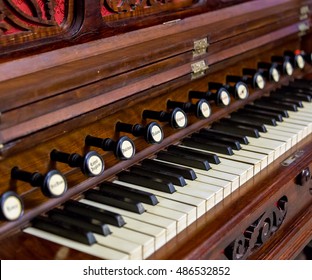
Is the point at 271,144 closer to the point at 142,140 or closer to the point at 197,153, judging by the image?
the point at 197,153

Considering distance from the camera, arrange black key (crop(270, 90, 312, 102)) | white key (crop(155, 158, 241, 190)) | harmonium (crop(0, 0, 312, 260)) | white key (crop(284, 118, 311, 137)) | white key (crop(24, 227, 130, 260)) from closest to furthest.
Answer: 1. white key (crop(24, 227, 130, 260))
2. harmonium (crop(0, 0, 312, 260))
3. white key (crop(155, 158, 241, 190))
4. white key (crop(284, 118, 311, 137))
5. black key (crop(270, 90, 312, 102))

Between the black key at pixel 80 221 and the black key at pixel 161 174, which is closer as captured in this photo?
the black key at pixel 80 221

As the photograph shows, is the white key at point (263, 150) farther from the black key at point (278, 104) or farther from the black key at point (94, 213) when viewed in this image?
the black key at point (94, 213)

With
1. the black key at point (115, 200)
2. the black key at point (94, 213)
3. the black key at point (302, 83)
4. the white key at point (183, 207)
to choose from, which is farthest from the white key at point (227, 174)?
the black key at point (302, 83)

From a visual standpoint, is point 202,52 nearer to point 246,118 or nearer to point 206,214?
point 246,118

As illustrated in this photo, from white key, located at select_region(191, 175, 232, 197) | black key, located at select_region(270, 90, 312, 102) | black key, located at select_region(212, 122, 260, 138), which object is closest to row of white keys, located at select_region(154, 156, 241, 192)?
white key, located at select_region(191, 175, 232, 197)

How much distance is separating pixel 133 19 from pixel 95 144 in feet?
1.64

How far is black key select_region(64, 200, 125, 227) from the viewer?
1.66m

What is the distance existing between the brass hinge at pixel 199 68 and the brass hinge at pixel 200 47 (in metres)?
0.04

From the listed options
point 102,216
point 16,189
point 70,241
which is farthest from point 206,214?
point 16,189

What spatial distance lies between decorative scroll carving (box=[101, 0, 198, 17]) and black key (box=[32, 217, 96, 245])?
0.73m

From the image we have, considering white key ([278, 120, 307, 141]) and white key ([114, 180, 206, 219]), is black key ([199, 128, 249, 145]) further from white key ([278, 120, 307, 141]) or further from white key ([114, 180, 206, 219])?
white key ([114, 180, 206, 219])

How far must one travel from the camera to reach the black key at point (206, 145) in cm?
220

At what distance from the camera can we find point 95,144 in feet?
6.23
